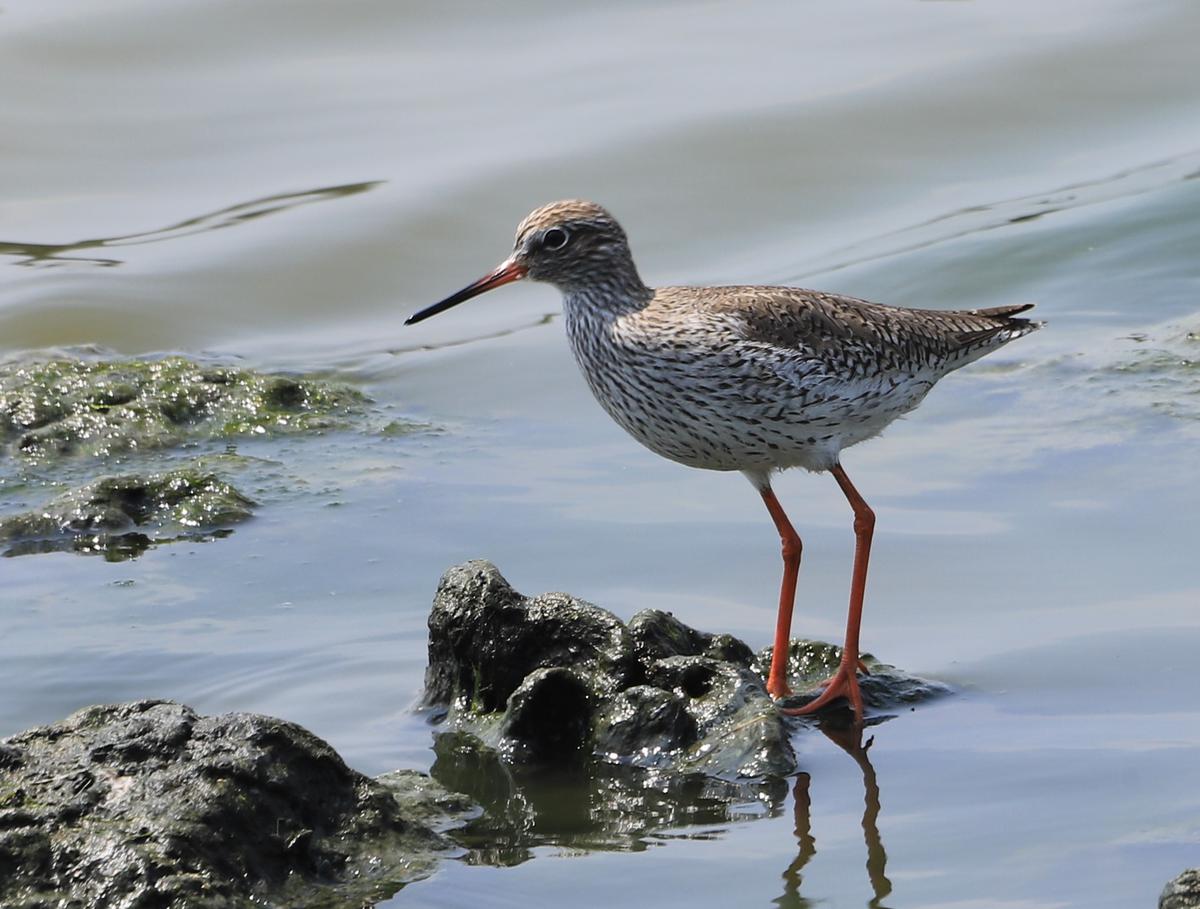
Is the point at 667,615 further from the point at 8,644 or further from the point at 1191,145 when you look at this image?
the point at 1191,145

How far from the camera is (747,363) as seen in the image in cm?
714

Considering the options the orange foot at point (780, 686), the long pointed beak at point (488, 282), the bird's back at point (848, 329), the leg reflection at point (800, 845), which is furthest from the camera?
the long pointed beak at point (488, 282)

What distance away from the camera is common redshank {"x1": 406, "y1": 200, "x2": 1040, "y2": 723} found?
7.14 metres

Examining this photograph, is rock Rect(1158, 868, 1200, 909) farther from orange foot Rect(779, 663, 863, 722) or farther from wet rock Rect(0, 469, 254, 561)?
wet rock Rect(0, 469, 254, 561)

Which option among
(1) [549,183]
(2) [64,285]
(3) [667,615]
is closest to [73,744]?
(3) [667,615]

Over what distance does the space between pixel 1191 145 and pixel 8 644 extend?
1008 cm

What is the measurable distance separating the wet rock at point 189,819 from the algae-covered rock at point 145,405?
16.2 feet

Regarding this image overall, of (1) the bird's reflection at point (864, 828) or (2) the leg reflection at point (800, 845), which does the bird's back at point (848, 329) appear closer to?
(1) the bird's reflection at point (864, 828)

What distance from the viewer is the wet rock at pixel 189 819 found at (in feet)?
15.0

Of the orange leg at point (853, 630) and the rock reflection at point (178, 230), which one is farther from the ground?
the rock reflection at point (178, 230)

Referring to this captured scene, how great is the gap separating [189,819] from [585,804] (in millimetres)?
1622

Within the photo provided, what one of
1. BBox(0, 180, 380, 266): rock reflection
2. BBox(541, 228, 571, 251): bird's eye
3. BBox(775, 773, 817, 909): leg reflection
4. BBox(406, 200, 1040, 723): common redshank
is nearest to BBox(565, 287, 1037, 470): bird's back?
BBox(406, 200, 1040, 723): common redshank

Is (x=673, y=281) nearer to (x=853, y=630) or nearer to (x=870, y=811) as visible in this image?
(x=853, y=630)

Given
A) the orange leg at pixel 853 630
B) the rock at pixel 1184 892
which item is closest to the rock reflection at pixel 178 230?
the orange leg at pixel 853 630
